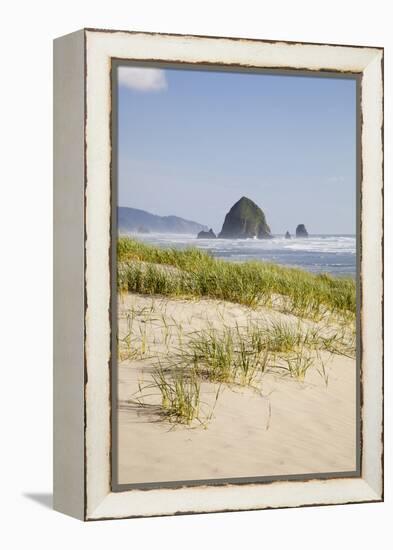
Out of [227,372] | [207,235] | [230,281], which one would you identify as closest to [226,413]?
[227,372]

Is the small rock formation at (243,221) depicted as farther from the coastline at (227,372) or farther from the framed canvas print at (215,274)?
the coastline at (227,372)

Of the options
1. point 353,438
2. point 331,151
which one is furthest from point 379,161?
point 353,438

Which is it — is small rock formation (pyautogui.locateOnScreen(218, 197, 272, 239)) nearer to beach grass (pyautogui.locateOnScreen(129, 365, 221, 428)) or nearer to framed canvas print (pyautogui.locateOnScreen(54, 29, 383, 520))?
framed canvas print (pyautogui.locateOnScreen(54, 29, 383, 520))

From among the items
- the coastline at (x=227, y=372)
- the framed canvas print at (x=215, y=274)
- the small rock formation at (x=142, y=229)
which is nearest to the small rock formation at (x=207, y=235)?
the framed canvas print at (x=215, y=274)

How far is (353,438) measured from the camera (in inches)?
318

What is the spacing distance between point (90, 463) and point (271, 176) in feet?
6.56

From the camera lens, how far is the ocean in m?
7.68

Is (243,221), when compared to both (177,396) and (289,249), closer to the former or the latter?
(289,249)

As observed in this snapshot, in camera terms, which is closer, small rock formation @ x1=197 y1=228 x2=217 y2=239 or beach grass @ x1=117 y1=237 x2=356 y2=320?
beach grass @ x1=117 y1=237 x2=356 y2=320

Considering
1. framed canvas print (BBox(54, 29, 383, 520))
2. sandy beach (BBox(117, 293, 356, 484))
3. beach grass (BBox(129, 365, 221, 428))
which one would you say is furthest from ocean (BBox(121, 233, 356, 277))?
beach grass (BBox(129, 365, 221, 428))

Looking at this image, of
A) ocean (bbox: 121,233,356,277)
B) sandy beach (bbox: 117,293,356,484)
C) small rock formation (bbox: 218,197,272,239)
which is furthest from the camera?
small rock formation (bbox: 218,197,272,239)

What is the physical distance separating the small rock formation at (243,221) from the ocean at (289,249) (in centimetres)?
4

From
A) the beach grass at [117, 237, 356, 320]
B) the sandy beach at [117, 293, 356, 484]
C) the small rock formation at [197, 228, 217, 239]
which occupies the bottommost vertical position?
the sandy beach at [117, 293, 356, 484]

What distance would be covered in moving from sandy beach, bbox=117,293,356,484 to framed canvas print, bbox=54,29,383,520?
0.03ft
